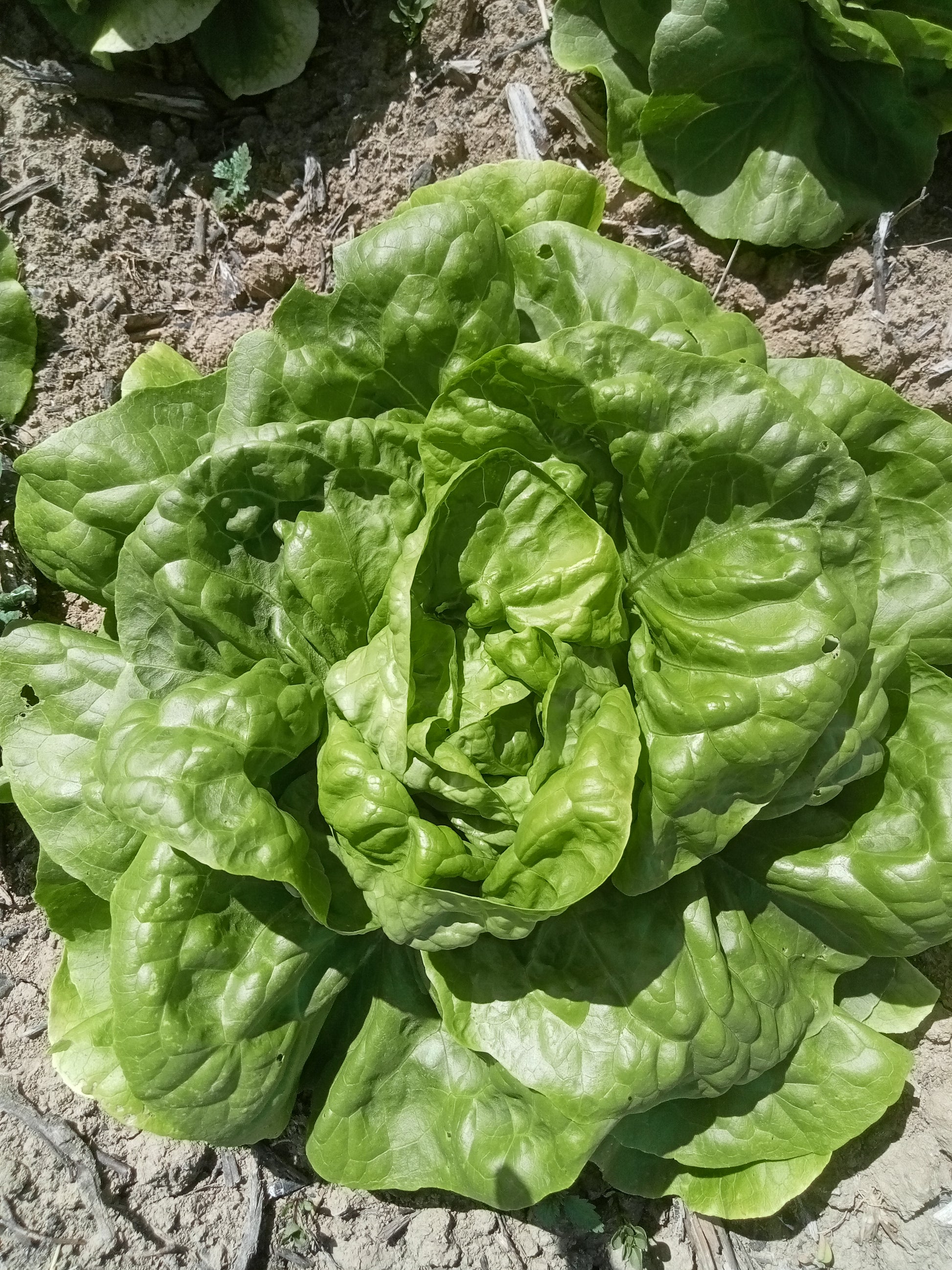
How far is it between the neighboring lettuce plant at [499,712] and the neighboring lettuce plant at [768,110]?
56cm

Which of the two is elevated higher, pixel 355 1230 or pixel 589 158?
pixel 589 158

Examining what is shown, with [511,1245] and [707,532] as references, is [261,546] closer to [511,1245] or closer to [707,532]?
[707,532]

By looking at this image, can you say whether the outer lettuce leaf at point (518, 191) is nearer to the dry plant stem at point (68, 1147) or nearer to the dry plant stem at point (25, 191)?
the dry plant stem at point (25, 191)

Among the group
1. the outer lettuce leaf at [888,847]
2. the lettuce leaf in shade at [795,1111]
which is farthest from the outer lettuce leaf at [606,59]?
the lettuce leaf in shade at [795,1111]

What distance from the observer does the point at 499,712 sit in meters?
2.59

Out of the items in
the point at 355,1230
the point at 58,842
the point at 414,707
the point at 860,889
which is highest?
the point at 414,707

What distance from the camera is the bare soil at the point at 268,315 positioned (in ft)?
12.4

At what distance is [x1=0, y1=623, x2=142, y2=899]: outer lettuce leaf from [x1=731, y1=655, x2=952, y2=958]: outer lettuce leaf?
2214 millimetres

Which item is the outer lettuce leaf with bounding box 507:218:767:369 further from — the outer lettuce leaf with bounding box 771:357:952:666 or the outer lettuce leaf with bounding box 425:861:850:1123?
the outer lettuce leaf with bounding box 425:861:850:1123

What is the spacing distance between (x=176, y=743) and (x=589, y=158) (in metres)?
2.94

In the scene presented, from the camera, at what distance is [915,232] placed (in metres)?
3.57

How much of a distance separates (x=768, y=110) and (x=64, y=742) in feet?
11.4

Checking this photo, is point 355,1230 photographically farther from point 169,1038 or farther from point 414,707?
point 414,707

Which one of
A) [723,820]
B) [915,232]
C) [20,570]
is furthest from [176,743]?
[915,232]
